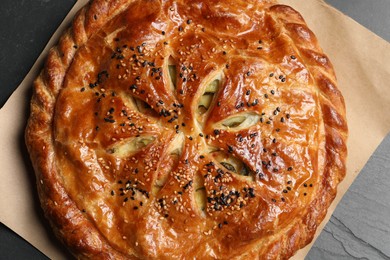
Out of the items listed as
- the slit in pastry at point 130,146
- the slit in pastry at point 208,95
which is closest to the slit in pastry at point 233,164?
the slit in pastry at point 208,95

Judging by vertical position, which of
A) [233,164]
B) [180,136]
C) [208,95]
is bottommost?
[233,164]

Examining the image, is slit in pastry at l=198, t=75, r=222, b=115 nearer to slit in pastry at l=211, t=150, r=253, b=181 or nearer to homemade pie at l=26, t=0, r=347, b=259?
homemade pie at l=26, t=0, r=347, b=259

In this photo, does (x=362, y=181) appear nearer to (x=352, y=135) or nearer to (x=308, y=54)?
(x=352, y=135)

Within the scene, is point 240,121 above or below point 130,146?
above

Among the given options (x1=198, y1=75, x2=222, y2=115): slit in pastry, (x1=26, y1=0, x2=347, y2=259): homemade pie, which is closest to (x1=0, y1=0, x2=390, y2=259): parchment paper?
(x1=26, y1=0, x2=347, y2=259): homemade pie

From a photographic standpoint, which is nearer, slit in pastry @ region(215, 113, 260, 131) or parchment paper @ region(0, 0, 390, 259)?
slit in pastry @ region(215, 113, 260, 131)

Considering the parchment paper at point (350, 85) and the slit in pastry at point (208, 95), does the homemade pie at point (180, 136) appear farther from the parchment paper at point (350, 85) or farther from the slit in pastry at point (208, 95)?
the parchment paper at point (350, 85)

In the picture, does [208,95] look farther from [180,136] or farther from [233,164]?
[233,164]

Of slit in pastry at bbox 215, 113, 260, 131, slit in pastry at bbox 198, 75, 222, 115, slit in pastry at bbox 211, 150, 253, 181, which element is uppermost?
slit in pastry at bbox 198, 75, 222, 115

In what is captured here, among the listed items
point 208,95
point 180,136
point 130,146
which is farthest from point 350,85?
point 130,146
